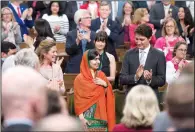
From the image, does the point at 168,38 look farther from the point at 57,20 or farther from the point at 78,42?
the point at 57,20

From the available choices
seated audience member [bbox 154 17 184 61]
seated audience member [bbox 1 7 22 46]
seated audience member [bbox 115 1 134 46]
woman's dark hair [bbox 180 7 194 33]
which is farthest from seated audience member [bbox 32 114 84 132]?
woman's dark hair [bbox 180 7 194 33]

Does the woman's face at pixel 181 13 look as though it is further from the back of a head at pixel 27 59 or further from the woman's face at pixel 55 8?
the back of a head at pixel 27 59

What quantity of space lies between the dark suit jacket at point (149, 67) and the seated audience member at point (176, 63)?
0.57 m

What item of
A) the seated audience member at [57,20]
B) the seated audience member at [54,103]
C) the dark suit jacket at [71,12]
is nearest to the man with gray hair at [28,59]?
the seated audience member at [54,103]

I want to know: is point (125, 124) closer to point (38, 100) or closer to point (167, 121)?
point (167, 121)

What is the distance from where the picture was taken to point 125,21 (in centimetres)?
1223

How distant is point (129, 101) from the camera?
5520 mm

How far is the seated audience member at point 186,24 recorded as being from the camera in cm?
1230

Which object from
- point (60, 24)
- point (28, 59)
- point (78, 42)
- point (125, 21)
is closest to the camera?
point (28, 59)

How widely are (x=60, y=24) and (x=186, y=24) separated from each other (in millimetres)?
2270

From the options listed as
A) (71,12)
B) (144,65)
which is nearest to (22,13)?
(71,12)

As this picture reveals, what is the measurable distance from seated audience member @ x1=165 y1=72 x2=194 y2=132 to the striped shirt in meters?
8.07

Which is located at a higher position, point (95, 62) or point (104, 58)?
point (95, 62)

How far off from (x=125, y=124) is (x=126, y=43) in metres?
6.28
